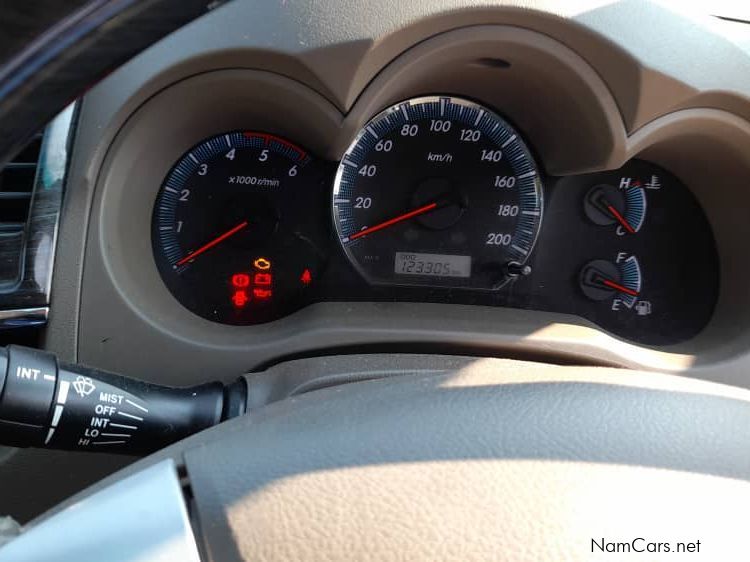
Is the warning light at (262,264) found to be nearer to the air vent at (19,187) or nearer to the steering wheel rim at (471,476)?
the air vent at (19,187)

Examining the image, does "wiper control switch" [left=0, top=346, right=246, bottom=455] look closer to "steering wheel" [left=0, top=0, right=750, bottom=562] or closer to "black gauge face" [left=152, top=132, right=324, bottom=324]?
"steering wheel" [left=0, top=0, right=750, bottom=562]

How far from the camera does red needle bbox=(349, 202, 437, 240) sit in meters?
1.91

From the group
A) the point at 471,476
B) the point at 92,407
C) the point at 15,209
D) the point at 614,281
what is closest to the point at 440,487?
the point at 471,476

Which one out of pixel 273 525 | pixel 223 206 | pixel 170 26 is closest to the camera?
pixel 170 26

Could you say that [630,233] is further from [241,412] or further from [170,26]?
[170,26]

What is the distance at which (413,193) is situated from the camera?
193 cm

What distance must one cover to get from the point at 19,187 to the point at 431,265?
35.4 inches

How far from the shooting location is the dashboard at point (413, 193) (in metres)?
1.55

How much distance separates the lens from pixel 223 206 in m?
1.85

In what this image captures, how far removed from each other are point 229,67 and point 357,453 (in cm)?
88

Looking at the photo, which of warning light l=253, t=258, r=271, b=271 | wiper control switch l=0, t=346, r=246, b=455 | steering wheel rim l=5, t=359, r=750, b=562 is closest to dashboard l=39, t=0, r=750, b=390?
warning light l=253, t=258, r=271, b=271

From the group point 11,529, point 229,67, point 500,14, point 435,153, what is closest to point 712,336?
point 435,153

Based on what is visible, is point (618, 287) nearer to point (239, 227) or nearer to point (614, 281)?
point (614, 281)

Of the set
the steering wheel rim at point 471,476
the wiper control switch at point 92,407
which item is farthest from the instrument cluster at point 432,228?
the steering wheel rim at point 471,476
